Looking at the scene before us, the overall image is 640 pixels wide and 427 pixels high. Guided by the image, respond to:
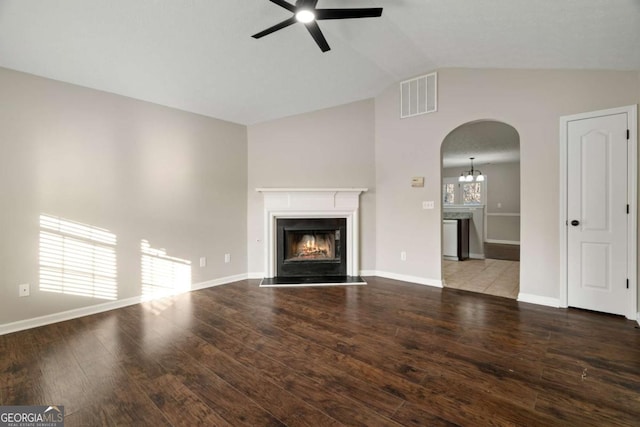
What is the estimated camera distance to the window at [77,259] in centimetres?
273

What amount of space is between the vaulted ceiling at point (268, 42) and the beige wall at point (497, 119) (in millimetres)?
184

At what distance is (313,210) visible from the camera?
4.34 meters

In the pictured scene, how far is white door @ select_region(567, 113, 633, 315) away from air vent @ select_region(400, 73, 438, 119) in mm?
1583

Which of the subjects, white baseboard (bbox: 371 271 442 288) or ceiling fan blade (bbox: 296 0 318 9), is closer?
ceiling fan blade (bbox: 296 0 318 9)

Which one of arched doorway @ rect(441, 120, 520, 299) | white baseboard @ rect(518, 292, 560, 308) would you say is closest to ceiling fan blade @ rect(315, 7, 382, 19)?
arched doorway @ rect(441, 120, 520, 299)

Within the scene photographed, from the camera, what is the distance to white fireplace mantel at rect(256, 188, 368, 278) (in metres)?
4.30

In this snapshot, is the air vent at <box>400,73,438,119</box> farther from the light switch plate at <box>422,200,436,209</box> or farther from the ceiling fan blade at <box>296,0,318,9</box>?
the ceiling fan blade at <box>296,0,318,9</box>

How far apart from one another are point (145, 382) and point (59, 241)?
2059 mm

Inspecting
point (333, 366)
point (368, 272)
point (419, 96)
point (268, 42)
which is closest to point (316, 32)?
point (268, 42)

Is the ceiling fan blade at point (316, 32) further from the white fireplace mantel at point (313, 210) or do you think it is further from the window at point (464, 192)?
the window at point (464, 192)

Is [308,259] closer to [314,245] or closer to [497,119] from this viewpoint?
[314,245]

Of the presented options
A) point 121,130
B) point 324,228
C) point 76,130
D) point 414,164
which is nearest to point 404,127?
point 414,164

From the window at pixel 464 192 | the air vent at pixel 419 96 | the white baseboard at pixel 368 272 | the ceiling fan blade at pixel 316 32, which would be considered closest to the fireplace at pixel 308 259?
the white baseboard at pixel 368 272

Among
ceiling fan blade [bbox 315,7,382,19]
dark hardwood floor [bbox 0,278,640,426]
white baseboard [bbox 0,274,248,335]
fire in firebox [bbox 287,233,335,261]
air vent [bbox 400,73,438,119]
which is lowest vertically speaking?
dark hardwood floor [bbox 0,278,640,426]
